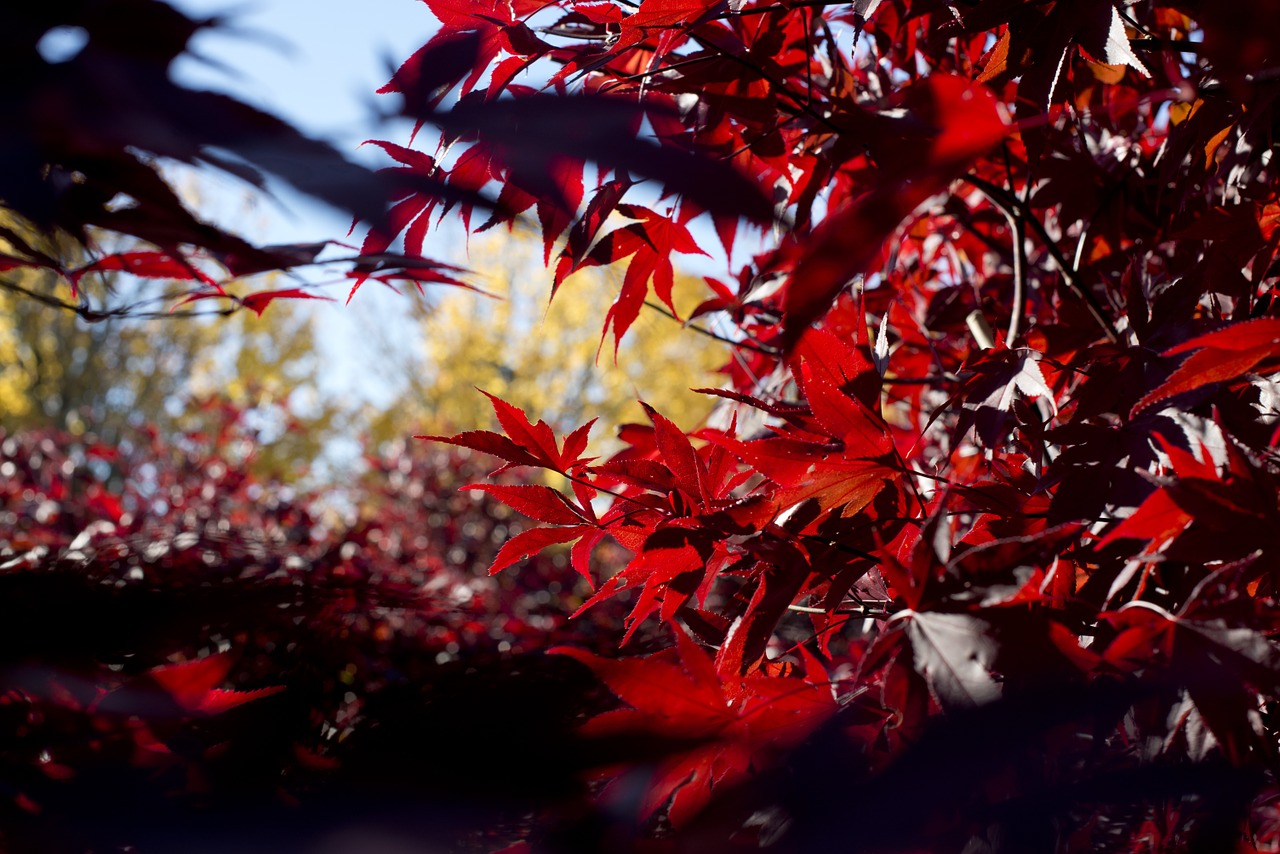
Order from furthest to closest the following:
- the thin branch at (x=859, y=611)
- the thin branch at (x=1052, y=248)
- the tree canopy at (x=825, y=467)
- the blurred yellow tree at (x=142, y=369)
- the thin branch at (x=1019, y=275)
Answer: the blurred yellow tree at (x=142, y=369), the thin branch at (x=1019, y=275), the thin branch at (x=1052, y=248), the thin branch at (x=859, y=611), the tree canopy at (x=825, y=467)

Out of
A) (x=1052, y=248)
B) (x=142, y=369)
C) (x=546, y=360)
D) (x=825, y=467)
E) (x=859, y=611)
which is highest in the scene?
(x=142, y=369)

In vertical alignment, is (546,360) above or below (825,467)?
above

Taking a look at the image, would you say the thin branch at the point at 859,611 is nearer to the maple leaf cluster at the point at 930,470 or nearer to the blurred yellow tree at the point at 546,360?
the maple leaf cluster at the point at 930,470

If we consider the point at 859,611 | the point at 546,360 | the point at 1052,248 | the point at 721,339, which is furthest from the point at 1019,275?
the point at 546,360

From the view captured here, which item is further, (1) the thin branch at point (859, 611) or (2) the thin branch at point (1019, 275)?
(2) the thin branch at point (1019, 275)

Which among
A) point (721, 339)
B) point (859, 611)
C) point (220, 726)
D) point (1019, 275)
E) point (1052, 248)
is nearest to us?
point (220, 726)

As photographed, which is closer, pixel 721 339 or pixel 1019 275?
pixel 1019 275

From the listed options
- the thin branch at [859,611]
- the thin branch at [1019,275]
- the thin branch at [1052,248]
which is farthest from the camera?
the thin branch at [1019,275]

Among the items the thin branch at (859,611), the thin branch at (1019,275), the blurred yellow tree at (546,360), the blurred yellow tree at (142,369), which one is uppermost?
the blurred yellow tree at (142,369)

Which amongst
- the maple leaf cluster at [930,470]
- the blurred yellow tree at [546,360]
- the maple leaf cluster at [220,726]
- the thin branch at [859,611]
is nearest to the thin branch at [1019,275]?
the maple leaf cluster at [930,470]

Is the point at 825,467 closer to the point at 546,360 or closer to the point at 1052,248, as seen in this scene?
the point at 1052,248

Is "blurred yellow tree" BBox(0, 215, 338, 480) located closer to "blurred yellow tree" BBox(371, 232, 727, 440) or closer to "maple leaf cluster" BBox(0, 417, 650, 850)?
"blurred yellow tree" BBox(371, 232, 727, 440)

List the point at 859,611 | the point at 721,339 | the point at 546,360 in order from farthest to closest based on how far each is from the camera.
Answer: the point at 546,360 → the point at 721,339 → the point at 859,611

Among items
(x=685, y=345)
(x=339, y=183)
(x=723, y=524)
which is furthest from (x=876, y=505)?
(x=685, y=345)
